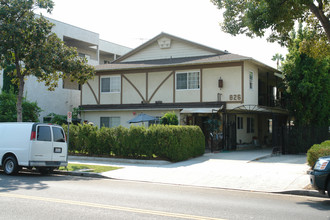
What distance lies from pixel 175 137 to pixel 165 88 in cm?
865

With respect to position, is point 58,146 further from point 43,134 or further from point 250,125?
point 250,125

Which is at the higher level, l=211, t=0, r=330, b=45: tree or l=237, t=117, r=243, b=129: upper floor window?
l=211, t=0, r=330, b=45: tree

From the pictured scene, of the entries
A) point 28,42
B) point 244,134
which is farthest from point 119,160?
point 244,134

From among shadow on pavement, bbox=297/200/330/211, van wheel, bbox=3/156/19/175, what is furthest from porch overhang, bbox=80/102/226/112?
shadow on pavement, bbox=297/200/330/211

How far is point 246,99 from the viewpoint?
23.9m

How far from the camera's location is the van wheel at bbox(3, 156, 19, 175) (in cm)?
1375

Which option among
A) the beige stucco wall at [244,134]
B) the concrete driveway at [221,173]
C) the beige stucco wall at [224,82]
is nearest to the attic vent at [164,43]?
the beige stucco wall at [224,82]

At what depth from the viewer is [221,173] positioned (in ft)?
47.3

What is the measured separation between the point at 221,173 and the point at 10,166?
7.99 metres

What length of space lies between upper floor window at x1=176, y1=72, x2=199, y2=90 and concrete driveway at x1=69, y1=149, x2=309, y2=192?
7.33m

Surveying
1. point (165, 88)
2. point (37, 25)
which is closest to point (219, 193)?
point (37, 25)

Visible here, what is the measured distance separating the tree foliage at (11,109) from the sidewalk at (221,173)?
9.68 m

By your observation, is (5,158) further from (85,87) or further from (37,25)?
(85,87)

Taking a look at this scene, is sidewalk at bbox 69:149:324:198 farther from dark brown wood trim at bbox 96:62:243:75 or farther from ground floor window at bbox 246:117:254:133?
ground floor window at bbox 246:117:254:133
